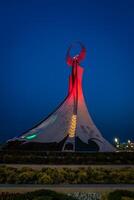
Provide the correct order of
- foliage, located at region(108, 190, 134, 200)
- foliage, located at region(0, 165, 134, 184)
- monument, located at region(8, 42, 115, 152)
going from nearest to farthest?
foliage, located at region(108, 190, 134, 200) → foliage, located at region(0, 165, 134, 184) → monument, located at region(8, 42, 115, 152)

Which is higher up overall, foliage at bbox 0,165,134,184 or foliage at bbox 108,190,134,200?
foliage at bbox 0,165,134,184

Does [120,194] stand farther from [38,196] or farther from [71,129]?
[71,129]

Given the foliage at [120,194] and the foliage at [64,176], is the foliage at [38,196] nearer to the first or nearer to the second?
the foliage at [120,194]

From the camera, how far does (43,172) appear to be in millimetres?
11070

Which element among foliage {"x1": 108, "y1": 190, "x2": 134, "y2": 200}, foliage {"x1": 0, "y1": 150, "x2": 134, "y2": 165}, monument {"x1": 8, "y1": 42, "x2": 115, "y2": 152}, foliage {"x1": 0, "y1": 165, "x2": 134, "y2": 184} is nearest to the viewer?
foliage {"x1": 108, "y1": 190, "x2": 134, "y2": 200}

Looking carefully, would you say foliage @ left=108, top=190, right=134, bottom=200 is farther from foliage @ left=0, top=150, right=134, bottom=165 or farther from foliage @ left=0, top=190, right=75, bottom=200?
foliage @ left=0, top=150, right=134, bottom=165

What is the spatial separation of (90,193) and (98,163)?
230 inches

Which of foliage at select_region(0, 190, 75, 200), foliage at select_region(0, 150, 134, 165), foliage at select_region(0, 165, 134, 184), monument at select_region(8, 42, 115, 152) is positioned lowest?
foliage at select_region(0, 190, 75, 200)

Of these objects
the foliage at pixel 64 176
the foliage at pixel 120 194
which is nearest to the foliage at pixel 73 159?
the foliage at pixel 64 176

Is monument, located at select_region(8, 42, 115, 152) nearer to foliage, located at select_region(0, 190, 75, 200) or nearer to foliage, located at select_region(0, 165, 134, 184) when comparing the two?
foliage, located at select_region(0, 165, 134, 184)

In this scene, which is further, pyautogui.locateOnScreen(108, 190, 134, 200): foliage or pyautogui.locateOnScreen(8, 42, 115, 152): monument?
pyautogui.locateOnScreen(8, 42, 115, 152): monument

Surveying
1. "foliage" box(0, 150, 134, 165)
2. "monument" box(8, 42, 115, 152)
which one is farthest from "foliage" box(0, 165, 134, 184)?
"monument" box(8, 42, 115, 152)

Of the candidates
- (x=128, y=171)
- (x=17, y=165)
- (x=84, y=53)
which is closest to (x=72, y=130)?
(x=84, y=53)

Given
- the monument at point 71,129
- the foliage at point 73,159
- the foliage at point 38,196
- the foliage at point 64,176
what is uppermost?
the monument at point 71,129
